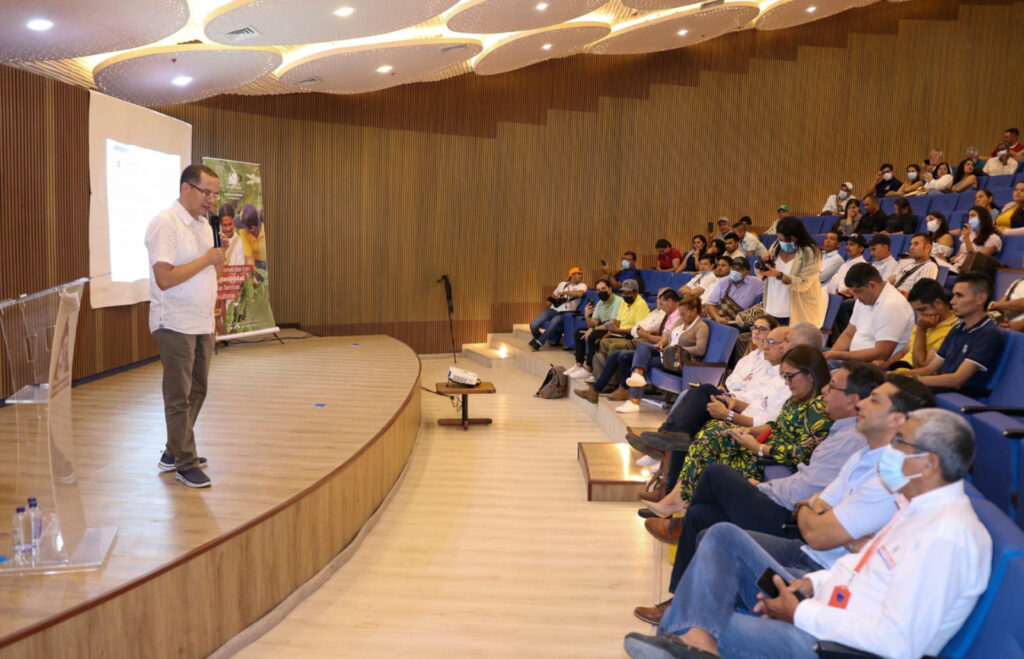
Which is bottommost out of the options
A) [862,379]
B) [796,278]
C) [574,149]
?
[862,379]

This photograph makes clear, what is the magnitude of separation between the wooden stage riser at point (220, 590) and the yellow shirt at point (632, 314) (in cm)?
391

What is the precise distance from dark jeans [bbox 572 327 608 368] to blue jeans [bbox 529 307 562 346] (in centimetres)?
117

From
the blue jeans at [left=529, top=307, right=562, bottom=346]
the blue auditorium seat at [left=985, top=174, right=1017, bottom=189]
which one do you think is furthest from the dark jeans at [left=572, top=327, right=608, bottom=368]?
the blue auditorium seat at [left=985, top=174, right=1017, bottom=189]

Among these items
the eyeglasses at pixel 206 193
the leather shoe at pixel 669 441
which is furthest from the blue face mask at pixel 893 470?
the eyeglasses at pixel 206 193

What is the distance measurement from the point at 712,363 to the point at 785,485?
8.54 feet

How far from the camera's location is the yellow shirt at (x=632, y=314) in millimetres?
7301

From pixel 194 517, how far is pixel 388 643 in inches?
32.4

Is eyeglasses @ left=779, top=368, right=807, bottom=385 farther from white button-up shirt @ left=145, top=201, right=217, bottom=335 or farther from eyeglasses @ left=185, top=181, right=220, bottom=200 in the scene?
eyeglasses @ left=185, top=181, right=220, bottom=200

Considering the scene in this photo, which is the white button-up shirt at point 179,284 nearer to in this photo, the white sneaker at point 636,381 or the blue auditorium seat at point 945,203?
the white sneaker at point 636,381

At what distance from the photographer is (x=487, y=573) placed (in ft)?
11.4

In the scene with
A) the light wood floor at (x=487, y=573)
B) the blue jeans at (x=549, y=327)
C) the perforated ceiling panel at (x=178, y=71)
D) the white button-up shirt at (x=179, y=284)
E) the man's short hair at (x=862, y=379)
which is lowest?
the light wood floor at (x=487, y=573)

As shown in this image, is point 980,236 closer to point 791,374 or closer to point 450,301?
point 791,374

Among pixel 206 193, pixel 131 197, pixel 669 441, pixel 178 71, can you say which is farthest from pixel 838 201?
pixel 206 193

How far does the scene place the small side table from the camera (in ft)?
20.4
